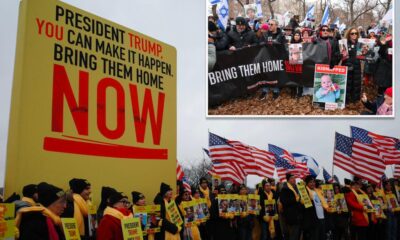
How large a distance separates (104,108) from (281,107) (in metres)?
20.8

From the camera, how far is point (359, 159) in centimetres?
1464

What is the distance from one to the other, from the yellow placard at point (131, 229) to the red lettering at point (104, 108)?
2680 mm

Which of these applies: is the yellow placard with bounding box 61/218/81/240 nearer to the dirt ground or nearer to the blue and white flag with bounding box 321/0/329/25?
the dirt ground

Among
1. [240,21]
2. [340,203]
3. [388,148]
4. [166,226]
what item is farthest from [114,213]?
[240,21]

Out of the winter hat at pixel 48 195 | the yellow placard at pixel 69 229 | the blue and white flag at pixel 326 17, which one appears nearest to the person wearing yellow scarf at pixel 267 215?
the yellow placard at pixel 69 229

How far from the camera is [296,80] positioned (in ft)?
93.7

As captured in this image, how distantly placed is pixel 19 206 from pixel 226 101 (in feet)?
76.1

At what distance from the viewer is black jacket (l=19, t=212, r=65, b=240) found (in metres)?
5.12

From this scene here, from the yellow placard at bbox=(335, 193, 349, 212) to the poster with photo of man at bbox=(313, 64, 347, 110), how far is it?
50.9ft

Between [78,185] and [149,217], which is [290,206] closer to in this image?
[149,217]

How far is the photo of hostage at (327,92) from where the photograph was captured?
28375 millimetres

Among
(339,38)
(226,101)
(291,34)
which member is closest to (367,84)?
(339,38)

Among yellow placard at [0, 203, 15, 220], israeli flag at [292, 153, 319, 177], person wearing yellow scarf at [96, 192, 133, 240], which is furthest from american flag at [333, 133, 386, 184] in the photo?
yellow placard at [0, 203, 15, 220]

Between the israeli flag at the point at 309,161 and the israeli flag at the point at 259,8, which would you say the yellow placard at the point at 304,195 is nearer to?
the israeli flag at the point at 309,161
